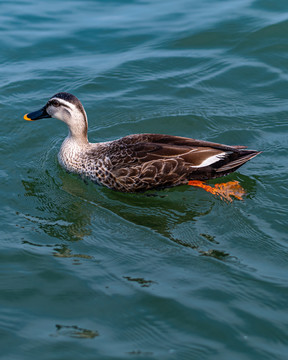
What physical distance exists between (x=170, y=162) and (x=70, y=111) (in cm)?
194

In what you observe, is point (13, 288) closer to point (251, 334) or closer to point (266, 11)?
point (251, 334)

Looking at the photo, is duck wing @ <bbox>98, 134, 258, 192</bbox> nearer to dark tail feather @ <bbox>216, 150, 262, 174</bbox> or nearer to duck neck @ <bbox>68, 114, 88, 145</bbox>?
dark tail feather @ <bbox>216, 150, 262, 174</bbox>

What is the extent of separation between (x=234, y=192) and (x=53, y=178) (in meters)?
Result: 2.97

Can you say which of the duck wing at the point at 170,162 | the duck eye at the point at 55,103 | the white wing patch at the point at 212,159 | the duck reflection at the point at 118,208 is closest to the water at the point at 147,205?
the duck reflection at the point at 118,208

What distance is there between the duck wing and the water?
0.91 feet

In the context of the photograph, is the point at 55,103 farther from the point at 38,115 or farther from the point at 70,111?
the point at 38,115

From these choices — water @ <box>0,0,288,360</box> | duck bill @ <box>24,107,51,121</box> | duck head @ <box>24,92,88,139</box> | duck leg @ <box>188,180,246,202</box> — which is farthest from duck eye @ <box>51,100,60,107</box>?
duck leg @ <box>188,180,246,202</box>

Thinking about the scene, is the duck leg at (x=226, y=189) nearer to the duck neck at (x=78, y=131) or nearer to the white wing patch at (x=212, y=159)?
the white wing patch at (x=212, y=159)

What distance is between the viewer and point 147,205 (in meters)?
7.91

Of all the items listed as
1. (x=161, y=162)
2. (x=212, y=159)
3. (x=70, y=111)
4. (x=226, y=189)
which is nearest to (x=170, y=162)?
(x=161, y=162)

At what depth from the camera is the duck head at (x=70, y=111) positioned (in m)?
8.66

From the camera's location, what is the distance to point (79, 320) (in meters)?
5.59

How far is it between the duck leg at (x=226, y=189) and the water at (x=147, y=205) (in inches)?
6.1

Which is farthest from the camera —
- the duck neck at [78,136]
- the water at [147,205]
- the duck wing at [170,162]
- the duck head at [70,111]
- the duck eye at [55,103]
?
the duck neck at [78,136]
